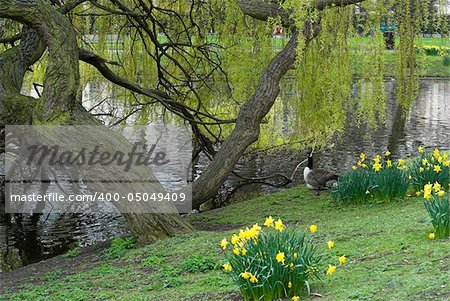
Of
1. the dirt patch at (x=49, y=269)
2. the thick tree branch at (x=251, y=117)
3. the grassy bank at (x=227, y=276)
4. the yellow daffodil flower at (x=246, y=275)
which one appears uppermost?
the thick tree branch at (x=251, y=117)

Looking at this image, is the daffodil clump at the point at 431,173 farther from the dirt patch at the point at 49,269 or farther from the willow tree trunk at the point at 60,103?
the dirt patch at the point at 49,269

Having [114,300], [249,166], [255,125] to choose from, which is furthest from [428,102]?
[114,300]

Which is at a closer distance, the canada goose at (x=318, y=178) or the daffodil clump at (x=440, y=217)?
the daffodil clump at (x=440, y=217)

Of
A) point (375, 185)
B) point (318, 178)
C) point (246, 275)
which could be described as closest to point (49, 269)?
point (246, 275)

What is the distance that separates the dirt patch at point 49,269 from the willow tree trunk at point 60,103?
534 mm

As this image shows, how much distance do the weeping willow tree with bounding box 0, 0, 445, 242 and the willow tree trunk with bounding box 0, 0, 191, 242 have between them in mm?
11

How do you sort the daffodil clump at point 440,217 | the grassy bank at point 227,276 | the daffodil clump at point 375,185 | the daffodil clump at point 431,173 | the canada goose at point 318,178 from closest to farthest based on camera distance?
1. the grassy bank at point 227,276
2. the daffodil clump at point 440,217
3. the daffodil clump at point 431,173
4. the daffodil clump at point 375,185
5. the canada goose at point 318,178

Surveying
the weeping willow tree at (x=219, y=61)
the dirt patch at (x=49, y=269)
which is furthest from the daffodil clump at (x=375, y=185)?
the dirt patch at (x=49, y=269)

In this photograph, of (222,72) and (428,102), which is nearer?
(222,72)

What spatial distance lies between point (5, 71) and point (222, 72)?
344 cm

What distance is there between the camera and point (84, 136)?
21.3ft

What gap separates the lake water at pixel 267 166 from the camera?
8370 mm

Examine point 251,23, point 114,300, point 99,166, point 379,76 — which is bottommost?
point 114,300

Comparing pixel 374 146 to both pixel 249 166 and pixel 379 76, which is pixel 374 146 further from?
pixel 379 76
